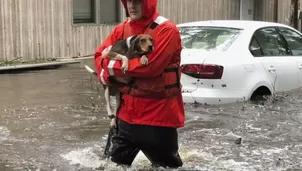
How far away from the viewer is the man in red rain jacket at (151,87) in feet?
13.2

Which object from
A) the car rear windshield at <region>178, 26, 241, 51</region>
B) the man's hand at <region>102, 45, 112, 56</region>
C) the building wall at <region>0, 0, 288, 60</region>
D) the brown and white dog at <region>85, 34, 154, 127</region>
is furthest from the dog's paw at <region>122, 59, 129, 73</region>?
the building wall at <region>0, 0, 288, 60</region>

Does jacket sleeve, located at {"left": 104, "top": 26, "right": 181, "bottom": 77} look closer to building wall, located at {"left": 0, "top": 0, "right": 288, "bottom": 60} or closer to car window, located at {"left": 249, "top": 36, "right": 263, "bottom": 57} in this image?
car window, located at {"left": 249, "top": 36, "right": 263, "bottom": 57}

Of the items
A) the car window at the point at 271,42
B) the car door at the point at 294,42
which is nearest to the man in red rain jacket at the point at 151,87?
the car window at the point at 271,42

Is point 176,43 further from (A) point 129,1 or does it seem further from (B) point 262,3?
(B) point 262,3

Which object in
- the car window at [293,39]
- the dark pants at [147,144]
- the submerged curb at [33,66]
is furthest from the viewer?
the submerged curb at [33,66]

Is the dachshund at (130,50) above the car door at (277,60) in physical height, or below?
above

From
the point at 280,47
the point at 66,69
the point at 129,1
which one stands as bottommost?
the point at 66,69

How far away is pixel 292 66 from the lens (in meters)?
8.58

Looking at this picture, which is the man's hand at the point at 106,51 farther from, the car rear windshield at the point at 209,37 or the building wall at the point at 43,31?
the building wall at the point at 43,31

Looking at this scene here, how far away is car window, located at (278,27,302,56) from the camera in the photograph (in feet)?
29.4

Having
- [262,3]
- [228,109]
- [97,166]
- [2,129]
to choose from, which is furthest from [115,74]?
[262,3]

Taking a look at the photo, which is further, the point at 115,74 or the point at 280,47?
the point at 280,47

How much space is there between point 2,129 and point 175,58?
3.60 metres

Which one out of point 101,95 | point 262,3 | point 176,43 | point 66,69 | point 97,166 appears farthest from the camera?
point 262,3
